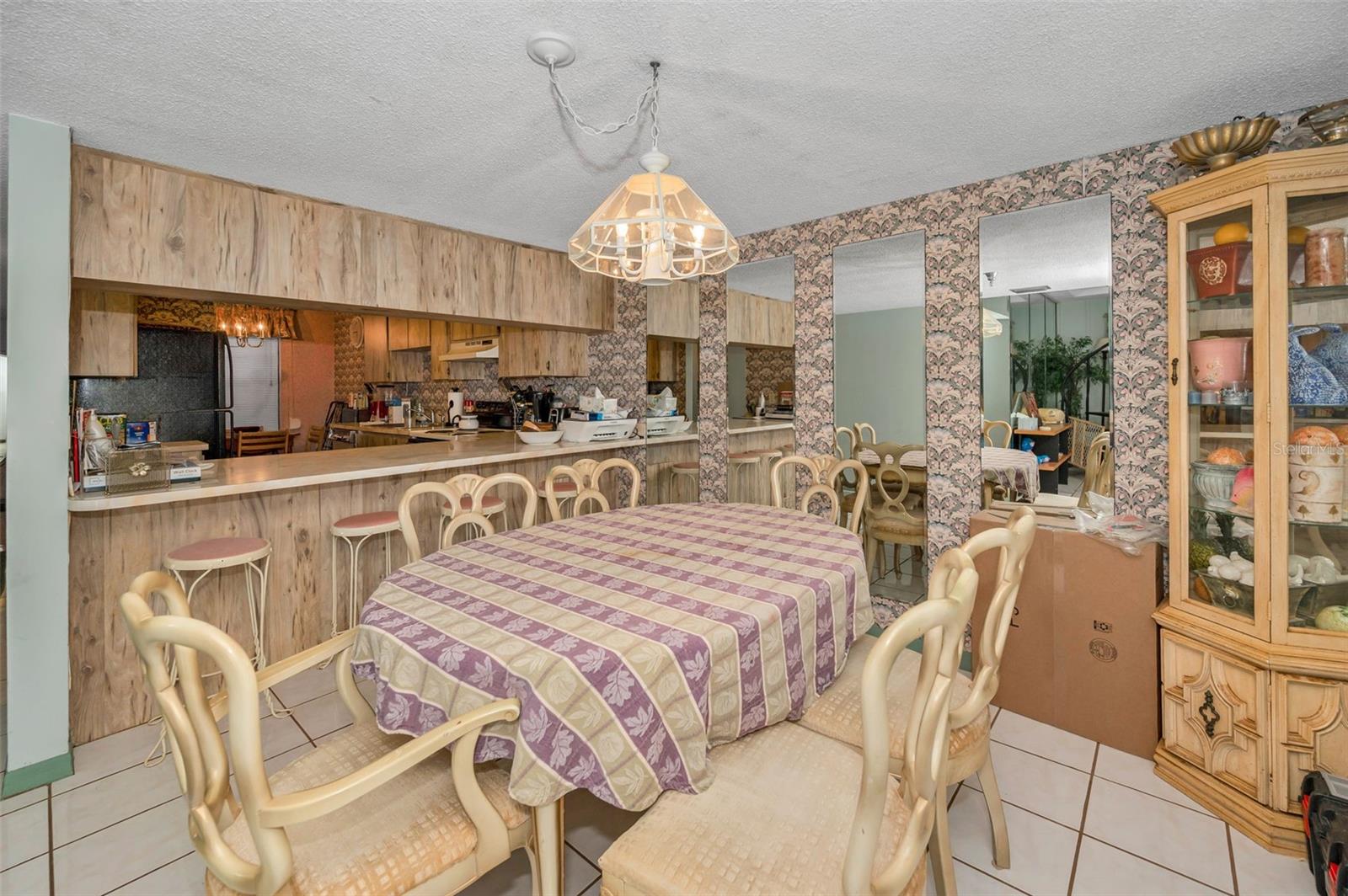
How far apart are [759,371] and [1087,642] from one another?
89.1 inches

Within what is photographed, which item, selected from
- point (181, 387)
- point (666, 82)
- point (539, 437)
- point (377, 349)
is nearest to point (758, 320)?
point (539, 437)

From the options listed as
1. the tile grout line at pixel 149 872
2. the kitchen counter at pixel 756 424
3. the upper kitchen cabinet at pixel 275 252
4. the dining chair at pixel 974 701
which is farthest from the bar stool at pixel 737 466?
the tile grout line at pixel 149 872

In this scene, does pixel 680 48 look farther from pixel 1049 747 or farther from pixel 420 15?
pixel 1049 747

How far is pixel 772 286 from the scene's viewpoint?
12.5ft

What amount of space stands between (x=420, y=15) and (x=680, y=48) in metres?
0.73

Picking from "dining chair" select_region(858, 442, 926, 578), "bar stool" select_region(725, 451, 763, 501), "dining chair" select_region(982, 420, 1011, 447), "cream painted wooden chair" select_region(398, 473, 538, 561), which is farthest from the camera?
"bar stool" select_region(725, 451, 763, 501)

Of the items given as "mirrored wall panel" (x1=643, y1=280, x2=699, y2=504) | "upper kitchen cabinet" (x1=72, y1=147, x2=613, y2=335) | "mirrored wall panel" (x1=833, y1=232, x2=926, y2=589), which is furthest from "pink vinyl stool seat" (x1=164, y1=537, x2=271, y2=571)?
"mirrored wall panel" (x1=833, y1=232, x2=926, y2=589)

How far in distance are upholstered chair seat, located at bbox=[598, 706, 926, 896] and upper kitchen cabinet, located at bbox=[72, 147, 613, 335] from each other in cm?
305

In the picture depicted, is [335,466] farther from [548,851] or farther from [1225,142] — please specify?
[1225,142]

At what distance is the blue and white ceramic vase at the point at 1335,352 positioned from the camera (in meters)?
1.94

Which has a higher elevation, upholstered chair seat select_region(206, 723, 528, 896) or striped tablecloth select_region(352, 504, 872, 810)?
striped tablecloth select_region(352, 504, 872, 810)

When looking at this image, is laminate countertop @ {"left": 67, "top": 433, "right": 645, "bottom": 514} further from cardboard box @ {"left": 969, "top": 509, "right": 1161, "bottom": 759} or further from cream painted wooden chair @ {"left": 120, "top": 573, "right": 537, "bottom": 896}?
cardboard box @ {"left": 969, "top": 509, "right": 1161, "bottom": 759}

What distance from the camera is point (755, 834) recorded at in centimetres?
117

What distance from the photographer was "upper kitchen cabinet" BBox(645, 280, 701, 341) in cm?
418
